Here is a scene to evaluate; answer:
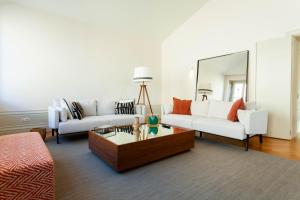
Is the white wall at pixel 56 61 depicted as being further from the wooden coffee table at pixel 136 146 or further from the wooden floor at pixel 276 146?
the wooden floor at pixel 276 146

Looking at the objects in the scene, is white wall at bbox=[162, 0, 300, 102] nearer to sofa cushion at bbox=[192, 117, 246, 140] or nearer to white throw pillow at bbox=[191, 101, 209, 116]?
white throw pillow at bbox=[191, 101, 209, 116]

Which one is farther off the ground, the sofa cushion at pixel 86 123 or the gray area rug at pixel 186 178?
the sofa cushion at pixel 86 123

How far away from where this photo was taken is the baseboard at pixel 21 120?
3.69m

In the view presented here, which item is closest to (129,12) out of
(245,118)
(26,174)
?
(245,118)

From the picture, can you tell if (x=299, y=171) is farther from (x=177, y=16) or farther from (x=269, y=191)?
(x=177, y=16)

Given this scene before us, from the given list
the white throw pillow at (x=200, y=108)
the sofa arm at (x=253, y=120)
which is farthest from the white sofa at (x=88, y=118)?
the sofa arm at (x=253, y=120)

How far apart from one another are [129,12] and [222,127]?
3471mm

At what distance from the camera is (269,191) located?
67.0 inches

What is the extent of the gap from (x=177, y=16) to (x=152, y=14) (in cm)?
75

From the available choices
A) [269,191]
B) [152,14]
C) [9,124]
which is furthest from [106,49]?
[269,191]

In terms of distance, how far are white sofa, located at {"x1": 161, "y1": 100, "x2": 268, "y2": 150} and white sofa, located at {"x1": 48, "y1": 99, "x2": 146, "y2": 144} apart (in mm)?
953

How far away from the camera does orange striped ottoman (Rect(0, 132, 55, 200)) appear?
3.86ft

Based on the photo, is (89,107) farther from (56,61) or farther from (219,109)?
(219,109)

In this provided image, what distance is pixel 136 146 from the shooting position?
2.19m
